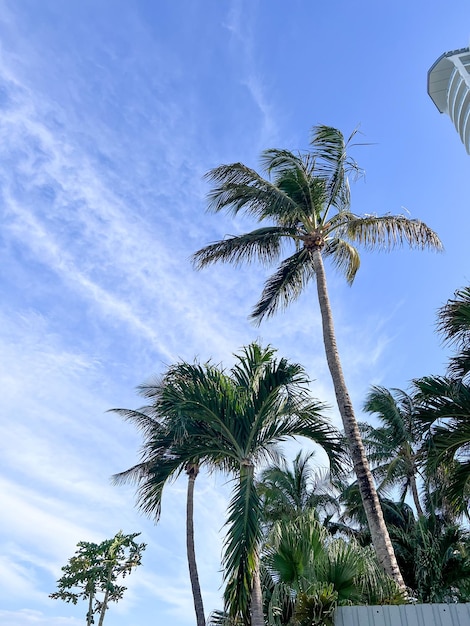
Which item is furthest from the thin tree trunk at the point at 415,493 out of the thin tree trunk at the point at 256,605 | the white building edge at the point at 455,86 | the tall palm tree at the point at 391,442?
the white building edge at the point at 455,86

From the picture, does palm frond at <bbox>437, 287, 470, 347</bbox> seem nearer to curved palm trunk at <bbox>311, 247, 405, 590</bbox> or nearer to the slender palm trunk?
curved palm trunk at <bbox>311, 247, 405, 590</bbox>

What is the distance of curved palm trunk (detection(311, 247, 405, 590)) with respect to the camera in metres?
8.21

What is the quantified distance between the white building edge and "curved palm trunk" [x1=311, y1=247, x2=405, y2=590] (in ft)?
13.0

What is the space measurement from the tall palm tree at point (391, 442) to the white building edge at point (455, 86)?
46.1ft

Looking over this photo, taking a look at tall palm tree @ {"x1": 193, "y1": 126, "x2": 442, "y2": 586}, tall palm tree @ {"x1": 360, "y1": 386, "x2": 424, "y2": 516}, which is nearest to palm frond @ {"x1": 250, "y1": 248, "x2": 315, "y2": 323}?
tall palm tree @ {"x1": 193, "y1": 126, "x2": 442, "y2": 586}

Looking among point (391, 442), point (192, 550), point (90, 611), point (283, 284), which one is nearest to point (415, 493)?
point (391, 442)

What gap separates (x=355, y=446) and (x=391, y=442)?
14.5m

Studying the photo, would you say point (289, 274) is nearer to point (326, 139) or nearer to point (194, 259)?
point (194, 259)

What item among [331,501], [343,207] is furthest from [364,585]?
[331,501]

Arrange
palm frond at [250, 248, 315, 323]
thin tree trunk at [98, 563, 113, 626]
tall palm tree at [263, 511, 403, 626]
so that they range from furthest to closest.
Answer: thin tree trunk at [98, 563, 113, 626] → palm frond at [250, 248, 315, 323] → tall palm tree at [263, 511, 403, 626]

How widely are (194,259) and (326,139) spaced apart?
14.4 feet

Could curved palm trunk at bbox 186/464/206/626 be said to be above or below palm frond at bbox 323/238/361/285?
below

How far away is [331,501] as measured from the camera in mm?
24562

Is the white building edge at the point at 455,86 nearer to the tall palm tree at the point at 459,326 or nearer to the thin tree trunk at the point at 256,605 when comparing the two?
the tall palm tree at the point at 459,326
